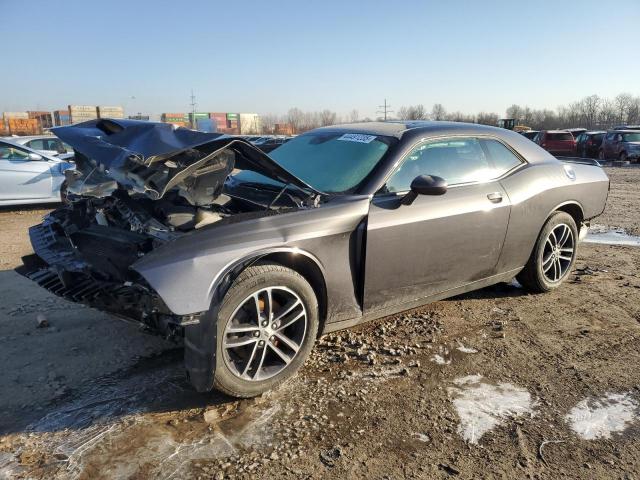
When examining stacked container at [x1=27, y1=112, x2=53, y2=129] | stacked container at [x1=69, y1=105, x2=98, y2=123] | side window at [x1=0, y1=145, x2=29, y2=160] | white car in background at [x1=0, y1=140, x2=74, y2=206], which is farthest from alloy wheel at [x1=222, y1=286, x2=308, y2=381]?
stacked container at [x1=27, y1=112, x2=53, y2=129]

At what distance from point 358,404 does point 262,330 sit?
0.71m

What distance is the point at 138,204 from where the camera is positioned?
139 inches

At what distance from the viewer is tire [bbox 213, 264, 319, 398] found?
104 inches

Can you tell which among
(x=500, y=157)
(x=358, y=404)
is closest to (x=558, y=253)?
(x=500, y=157)

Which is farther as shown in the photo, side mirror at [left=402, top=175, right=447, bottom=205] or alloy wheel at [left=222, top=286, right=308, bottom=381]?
side mirror at [left=402, top=175, right=447, bottom=205]

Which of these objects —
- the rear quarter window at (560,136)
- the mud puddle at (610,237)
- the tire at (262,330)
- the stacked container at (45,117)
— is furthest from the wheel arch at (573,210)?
the stacked container at (45,117)

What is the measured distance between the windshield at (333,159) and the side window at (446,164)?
0.21m

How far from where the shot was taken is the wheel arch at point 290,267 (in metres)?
2.60

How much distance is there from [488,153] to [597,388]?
205 centimetres

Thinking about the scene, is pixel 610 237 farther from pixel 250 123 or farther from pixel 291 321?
pixel 250 123

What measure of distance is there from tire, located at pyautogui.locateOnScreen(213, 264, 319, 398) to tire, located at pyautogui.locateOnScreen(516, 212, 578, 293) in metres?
2.49

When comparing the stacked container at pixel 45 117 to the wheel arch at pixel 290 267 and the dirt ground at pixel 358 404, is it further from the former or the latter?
the wheel arch at pixel 290 267

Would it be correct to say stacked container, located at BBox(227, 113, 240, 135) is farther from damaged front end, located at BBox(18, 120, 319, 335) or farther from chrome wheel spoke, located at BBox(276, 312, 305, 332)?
chrome wheel spoke, located at BBox(276, 312, 305, 332)

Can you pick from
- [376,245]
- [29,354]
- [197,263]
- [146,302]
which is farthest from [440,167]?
[29,354]
